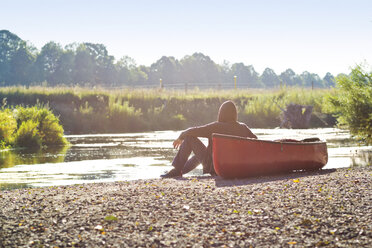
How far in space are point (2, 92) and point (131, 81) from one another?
4918 cm

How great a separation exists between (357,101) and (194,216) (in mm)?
7620

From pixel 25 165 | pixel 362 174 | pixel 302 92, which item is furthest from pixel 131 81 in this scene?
pixel 362 174

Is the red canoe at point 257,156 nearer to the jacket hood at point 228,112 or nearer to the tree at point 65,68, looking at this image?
the jacket hood at point 228,112

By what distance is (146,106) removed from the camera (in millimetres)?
28312

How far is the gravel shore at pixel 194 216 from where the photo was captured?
4.80 m

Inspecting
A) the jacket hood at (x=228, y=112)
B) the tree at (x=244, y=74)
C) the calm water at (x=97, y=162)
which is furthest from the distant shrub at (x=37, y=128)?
the tree at (x=244, y=74)

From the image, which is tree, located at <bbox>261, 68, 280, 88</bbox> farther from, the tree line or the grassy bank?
the grassy bank

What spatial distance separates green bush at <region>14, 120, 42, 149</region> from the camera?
1711 cm

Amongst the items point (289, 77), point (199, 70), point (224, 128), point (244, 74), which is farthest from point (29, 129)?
point (289, 77)

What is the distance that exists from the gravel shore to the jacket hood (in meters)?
1.61

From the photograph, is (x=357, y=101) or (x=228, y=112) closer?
(x=228, y=112)

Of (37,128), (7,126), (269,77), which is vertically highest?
(269,77)

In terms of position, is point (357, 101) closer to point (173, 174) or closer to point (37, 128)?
point (173, 174)

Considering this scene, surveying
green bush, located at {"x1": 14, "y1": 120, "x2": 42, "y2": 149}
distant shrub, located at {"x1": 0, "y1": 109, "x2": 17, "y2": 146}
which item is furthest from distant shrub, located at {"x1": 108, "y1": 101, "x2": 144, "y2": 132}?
distant shrub, located at {"x1": 0, "y1": 109, "x2": 17, "y2": 146}
